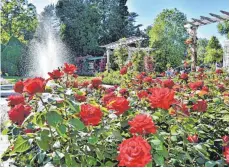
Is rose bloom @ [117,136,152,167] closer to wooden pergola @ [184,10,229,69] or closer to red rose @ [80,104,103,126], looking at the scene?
red rose @ [80,104,103,126]

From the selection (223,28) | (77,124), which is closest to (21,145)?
(77,124)

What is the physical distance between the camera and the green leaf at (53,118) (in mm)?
964

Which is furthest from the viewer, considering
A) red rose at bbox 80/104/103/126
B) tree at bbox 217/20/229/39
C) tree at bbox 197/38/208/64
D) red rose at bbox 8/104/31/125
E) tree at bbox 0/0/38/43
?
tree at bbox 217/20/229/39

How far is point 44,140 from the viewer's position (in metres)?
1.01

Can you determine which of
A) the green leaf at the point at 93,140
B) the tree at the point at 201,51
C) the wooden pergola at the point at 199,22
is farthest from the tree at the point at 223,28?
the green leaf at the point at 93,140

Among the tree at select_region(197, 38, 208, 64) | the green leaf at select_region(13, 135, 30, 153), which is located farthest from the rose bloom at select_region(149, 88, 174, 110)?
the tree at select_region(197, 38, 208, 64)

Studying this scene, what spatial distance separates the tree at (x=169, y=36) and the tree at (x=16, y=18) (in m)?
7.06

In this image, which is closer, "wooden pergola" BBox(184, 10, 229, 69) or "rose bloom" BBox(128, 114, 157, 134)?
"rose bloom" BBox(128, 114, 157, 134)

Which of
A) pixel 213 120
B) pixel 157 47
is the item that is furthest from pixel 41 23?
pixel 213 120

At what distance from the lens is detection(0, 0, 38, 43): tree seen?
61.0ft

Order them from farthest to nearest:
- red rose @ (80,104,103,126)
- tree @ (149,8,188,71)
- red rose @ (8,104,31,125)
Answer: tree @ (149,8,188,71) → red rose @ (8,104,31,125) → red rose @ (80,104,103,126)

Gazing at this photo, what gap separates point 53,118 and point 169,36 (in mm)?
15949

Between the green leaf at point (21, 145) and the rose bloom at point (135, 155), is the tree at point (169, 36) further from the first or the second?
the rose bloom at point (135, 155)

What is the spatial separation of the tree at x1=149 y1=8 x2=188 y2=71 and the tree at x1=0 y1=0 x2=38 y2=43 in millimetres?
7056
